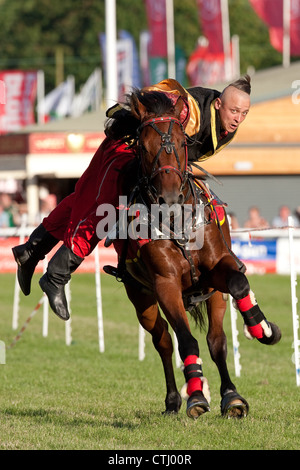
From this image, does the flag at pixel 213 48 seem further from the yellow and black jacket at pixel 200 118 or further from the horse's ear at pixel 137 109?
the horse's ear at pixel 137 109

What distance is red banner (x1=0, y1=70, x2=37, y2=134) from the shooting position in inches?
1660

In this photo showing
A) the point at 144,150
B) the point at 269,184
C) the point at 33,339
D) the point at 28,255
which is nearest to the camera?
the point at 144,150

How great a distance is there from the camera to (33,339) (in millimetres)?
13711

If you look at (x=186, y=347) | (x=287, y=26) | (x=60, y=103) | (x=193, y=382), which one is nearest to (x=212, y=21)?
(x=287, y=26)

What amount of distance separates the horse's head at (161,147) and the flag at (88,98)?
3920cm

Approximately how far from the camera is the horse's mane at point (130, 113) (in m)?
6.38

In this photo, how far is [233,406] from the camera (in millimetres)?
6691

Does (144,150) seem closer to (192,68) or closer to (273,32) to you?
(273,32)

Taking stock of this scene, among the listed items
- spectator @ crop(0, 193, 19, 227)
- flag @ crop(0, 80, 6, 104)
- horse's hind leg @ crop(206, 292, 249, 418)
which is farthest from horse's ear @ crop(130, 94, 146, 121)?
flag @ crop(0, 80, 6, 104)

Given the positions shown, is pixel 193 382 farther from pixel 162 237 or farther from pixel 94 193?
pixel 94 193

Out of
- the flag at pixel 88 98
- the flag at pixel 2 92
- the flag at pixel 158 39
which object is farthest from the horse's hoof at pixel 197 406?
the flag at pixel 88 98

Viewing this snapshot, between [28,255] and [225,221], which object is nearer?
[225,221]
